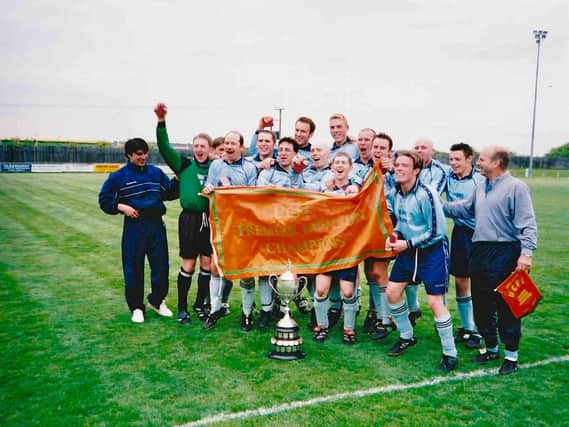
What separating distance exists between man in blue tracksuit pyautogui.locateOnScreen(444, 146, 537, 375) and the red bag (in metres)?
0.10

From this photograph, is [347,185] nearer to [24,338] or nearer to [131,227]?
[131,227]

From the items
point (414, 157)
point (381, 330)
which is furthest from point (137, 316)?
point (414, 157)

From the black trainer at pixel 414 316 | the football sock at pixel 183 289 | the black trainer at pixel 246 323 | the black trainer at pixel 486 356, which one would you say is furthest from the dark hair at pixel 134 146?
the black trainer at pixel 486 356

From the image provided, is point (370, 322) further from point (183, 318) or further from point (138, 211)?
point (138, 211)

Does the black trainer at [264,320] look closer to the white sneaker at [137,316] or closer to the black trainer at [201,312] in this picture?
the black trainer at [201,312]

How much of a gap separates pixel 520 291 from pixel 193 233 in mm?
3834

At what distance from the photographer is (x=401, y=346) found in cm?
571

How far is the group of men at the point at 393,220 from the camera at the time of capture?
17.0ft

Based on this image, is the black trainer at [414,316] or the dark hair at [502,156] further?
the black trainer at [414,316]

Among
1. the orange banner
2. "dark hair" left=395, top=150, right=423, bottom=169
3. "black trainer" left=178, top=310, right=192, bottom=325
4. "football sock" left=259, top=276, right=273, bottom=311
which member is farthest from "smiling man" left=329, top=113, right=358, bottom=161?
"black trainer" left=178, top=310, right=192, bottom=325

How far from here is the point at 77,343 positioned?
19.5 feet

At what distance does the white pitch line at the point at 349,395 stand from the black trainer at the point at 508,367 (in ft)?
0.28

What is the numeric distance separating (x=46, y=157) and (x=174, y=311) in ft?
180

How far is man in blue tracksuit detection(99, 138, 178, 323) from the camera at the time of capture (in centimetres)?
670
